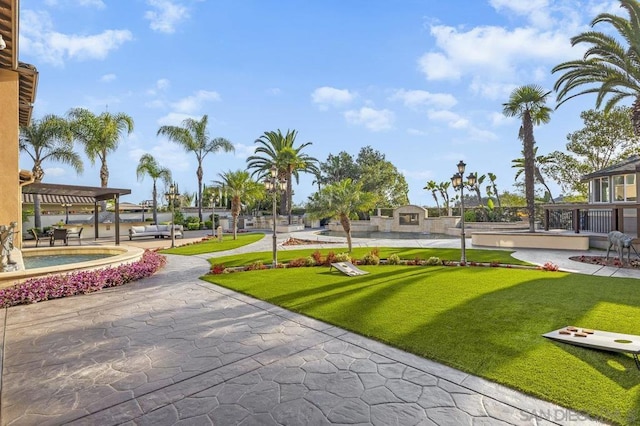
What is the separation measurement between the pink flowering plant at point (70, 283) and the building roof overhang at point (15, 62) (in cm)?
624

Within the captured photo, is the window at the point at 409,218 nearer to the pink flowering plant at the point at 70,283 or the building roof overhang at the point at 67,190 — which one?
the building roof overhang at the point at 67,190

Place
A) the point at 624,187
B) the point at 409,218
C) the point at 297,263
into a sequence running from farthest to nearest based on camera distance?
the point at 409,218
the point at 624,187
the point at 297,263

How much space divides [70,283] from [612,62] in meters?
21.3

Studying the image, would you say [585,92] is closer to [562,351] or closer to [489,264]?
[489,264]

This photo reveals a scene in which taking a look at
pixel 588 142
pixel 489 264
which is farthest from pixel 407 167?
pixel 489 264

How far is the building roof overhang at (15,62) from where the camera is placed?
Answer: 7.64 meters

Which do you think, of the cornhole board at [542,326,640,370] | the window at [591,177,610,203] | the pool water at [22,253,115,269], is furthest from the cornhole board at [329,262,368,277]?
the window at [591,177,610,203]

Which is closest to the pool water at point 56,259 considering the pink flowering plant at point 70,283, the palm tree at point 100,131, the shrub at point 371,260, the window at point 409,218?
the pink flowering plant at point 70,283

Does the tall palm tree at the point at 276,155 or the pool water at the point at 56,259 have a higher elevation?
the tall palm tree at the point at 276,155

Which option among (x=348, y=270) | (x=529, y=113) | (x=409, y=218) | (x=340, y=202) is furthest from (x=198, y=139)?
(x=529, y=113)

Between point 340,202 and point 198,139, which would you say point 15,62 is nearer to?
point 340,202

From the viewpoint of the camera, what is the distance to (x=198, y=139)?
34.6 m

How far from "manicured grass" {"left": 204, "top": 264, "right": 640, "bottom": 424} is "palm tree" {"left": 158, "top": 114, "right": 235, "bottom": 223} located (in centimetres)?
2690

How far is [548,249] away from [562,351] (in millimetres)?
13563
